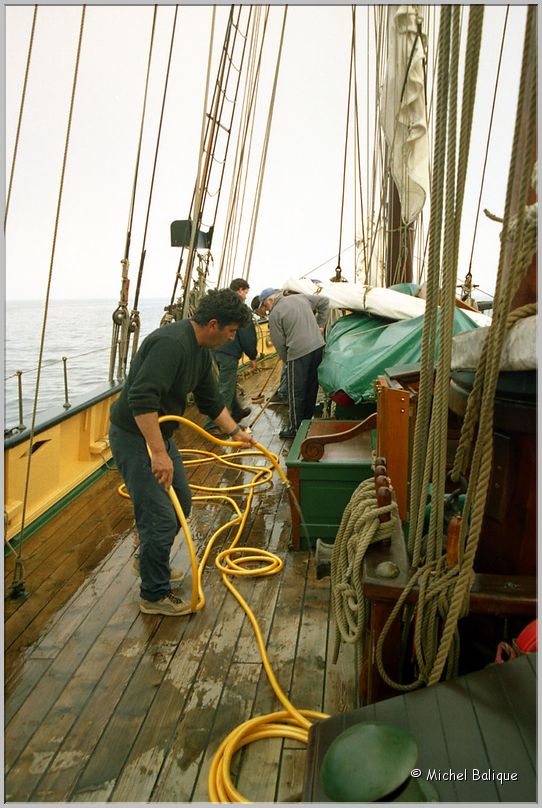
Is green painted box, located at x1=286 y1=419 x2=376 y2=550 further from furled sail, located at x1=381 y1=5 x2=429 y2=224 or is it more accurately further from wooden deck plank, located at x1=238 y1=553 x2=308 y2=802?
furled sail, located at x1=381 y1=5 x2=429 y2=224

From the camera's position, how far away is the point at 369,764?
1.08 meters

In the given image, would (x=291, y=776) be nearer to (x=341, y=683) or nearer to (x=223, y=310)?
(x=341, y=683)

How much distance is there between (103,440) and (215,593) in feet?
6.72

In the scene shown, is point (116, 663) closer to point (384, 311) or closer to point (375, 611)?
point (375, 611)

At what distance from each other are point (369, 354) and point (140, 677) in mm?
2337

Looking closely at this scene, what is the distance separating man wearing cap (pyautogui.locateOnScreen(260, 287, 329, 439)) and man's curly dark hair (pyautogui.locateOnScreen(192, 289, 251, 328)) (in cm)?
242

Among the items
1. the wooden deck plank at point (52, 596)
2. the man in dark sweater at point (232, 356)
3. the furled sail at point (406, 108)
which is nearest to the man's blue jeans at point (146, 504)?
the wooden deck plank at point (52, 596)

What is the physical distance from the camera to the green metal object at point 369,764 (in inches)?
41.1

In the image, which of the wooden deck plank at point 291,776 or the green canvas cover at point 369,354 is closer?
the wooden deck plank at point 291,776

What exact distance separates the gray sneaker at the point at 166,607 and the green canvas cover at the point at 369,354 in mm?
1689

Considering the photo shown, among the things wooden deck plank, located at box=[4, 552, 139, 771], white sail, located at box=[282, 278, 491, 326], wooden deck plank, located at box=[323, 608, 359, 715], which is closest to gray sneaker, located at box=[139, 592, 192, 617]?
wooden deck plank, located at box=[4, 552, 139, 771]

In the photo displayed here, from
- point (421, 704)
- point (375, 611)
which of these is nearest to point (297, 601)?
point (375, 611)

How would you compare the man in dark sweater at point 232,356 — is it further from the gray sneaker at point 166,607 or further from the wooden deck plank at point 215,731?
the wooden deck plank at point 215,731

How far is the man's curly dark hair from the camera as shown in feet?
7.60
